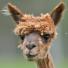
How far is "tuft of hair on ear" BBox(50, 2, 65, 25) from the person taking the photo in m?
3.83

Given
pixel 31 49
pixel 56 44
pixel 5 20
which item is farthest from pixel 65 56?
pixel 31 49

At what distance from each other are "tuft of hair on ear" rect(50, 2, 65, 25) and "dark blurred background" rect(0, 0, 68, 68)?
1.33 feet

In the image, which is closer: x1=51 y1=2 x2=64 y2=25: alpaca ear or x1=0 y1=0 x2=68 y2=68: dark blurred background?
x1=51 y1=2 x2=64 y2=25: alpaca ear

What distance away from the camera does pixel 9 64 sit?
484 cm

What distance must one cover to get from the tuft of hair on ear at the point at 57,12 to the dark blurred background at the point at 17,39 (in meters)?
0.41

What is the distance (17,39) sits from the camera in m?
4.43

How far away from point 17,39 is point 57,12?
0.68 m

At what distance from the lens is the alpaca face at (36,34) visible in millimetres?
3588

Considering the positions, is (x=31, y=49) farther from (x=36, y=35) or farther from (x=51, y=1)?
(x=51, y=1)

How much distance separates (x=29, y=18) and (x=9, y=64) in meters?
1.14

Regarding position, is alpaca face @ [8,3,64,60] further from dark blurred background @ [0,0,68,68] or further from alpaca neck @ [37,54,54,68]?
→ dark blurred background @ [0,0,68,68]

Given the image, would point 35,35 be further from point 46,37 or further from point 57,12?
point 57,12

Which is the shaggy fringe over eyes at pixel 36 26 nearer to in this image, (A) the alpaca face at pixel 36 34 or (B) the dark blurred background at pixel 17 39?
(A) the alpaca face at pixel 36 34

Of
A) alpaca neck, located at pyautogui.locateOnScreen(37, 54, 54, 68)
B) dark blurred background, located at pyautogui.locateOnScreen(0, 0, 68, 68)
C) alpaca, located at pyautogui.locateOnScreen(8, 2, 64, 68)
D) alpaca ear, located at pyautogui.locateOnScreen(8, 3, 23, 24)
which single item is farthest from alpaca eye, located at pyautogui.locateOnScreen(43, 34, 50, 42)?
dark blurred background, located at pyautogui.locateOnScreen(0, 0, 68, 68)
